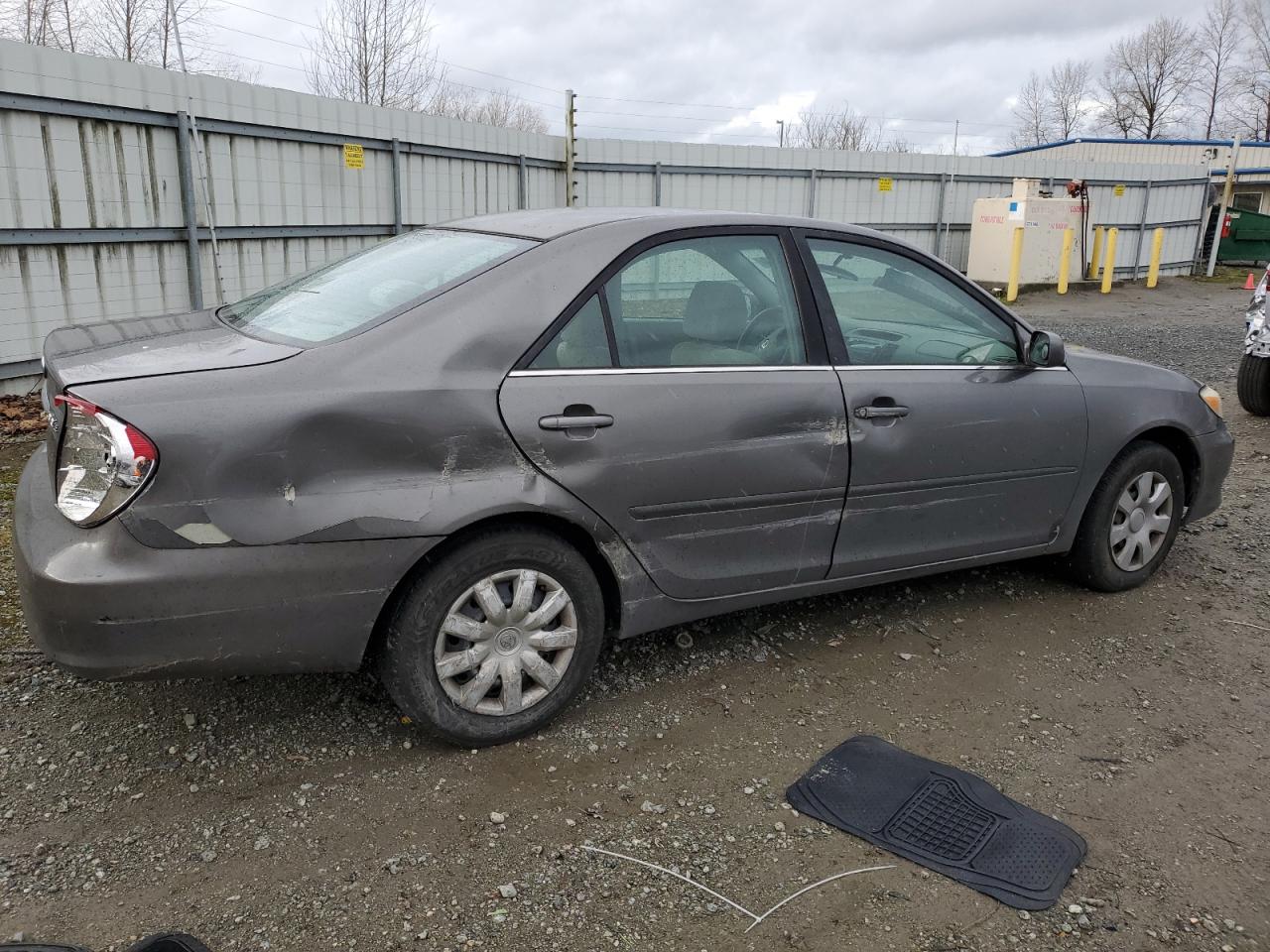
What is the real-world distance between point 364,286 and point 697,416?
1176 mm

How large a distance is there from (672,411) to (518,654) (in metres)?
0.88

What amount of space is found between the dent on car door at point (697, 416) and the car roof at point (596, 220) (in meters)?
0.07

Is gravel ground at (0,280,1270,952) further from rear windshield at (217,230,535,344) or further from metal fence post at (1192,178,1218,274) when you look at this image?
metal fence post at (1192,178,1218,274)

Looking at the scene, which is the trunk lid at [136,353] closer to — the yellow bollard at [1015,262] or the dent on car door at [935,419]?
the dent on car door at [935,419]

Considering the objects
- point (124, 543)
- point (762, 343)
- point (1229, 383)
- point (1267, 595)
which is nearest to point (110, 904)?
point (124, 543)

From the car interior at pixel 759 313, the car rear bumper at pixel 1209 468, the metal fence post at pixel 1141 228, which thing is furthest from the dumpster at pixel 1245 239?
the car interior at pixel 759 313

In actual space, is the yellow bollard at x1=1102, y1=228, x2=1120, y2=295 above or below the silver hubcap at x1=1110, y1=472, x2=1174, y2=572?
above

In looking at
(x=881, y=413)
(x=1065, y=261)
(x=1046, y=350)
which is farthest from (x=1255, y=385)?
(x=1065, y=261)

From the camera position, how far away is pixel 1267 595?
450cm

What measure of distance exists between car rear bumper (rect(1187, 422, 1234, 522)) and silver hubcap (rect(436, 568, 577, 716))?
10.2ft

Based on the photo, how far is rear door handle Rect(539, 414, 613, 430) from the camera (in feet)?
9.57

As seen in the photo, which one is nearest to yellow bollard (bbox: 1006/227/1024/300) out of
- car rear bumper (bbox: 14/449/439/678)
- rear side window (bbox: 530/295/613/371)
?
rear side window (bbox: 530/295/613/371)

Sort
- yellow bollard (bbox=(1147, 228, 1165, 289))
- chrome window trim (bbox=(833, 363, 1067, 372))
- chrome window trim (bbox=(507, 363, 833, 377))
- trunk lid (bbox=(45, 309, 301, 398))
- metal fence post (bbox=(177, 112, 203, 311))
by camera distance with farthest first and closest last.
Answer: yellow bollard (bbox=(1147, 228, 1165, 289)) < metal fence post (bbox=(177, 112, 203, 311)) < chrome window trim (bbox=(833, 363, 1067, 372)) < chrome window trim (bbox=(507, 363, 833, 377)) < trunk lid (bbox=(45, 309, 301, 398))

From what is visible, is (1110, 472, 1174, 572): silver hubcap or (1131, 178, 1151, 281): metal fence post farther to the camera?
(1131, 178, 1151, 281): metal fence post
